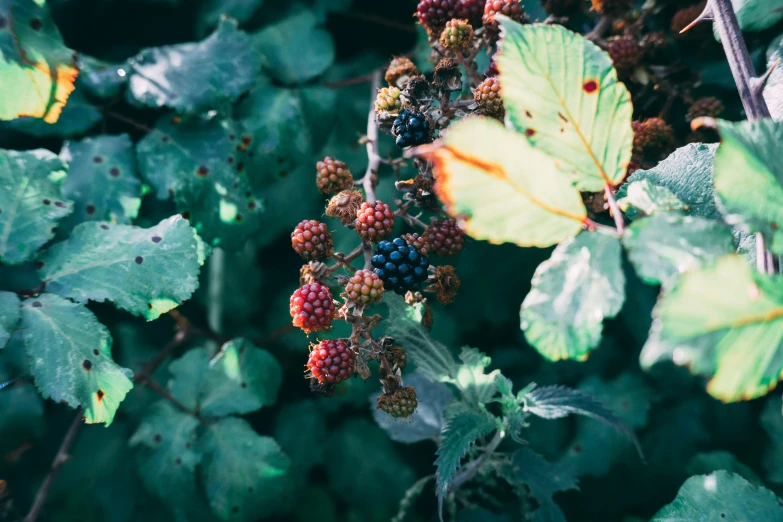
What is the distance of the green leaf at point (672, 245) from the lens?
48 centimetres

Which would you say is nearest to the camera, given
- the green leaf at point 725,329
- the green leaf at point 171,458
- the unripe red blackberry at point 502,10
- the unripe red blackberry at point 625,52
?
the green leaf at point 725,329

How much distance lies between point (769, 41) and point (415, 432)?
953 mm

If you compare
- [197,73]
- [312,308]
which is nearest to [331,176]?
[312,308]

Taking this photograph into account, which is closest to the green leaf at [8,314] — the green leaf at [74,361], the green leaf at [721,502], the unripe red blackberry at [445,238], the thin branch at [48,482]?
the green leaf at [74,361]

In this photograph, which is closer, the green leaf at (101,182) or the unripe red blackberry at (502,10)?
the unripe red blackberry at (502,10)

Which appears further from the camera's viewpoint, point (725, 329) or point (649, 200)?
point (649, 200)

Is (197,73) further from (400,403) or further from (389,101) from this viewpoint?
(400,403)

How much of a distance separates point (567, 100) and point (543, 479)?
698 millimetres

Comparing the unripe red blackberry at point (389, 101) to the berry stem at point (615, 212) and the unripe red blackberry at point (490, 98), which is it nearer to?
the unripe red blackberry at point (490, 98)

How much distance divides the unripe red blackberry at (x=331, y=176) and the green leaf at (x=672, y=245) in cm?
46

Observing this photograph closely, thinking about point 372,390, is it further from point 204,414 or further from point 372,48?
point 372,48

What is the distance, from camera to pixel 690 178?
2.29 ft

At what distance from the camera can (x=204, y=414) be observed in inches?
47.9

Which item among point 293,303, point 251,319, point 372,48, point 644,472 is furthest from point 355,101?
point 644,472
